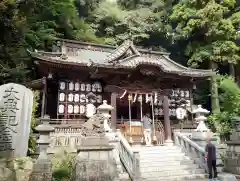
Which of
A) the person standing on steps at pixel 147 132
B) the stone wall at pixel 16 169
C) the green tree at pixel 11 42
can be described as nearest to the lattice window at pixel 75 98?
the green tree at pixel 11 42

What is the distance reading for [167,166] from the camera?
34.2ft

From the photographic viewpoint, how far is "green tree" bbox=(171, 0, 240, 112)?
20.5 metres

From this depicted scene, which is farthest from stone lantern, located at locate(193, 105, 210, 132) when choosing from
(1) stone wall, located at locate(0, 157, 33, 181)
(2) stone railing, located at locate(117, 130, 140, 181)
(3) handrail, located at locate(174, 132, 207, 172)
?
(1) stone wall, located at locate(0, 157, 33, 181)

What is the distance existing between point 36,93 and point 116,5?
22685mm

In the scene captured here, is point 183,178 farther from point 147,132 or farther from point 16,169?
point 16,169

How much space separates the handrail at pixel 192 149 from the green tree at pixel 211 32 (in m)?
8.54

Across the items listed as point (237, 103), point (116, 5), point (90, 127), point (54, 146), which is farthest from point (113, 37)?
point (90, 127)

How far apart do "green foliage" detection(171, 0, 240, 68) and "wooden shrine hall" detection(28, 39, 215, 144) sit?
16.8 feet

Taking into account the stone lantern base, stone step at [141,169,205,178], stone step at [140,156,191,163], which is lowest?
stone step at [141,169,205,178]

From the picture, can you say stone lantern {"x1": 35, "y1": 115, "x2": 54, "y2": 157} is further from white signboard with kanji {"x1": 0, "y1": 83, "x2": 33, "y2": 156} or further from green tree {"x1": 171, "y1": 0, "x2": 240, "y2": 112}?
green tree {"x1": 171, "y1": 0, "x2": 240, "y2": 112}

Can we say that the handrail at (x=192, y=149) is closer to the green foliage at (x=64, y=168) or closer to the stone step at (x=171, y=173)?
the stone step at (x=171, y=173)

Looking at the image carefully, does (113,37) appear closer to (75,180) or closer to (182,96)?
(182,96)

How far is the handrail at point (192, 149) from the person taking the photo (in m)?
10.6

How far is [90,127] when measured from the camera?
7.13 metres
